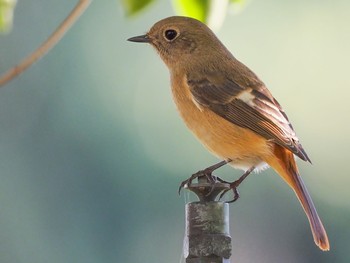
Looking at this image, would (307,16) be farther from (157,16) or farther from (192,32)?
(192,32)

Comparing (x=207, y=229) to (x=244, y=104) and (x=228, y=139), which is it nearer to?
(x=228, y=139)

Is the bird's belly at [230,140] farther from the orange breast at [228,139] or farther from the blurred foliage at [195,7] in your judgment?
the blurred foliage at [195,7]

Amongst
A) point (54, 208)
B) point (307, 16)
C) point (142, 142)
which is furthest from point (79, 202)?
point (307, 16)

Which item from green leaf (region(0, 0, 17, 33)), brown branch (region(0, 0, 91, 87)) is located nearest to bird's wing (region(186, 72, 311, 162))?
brown branch (region(0, 0, 91, 87))

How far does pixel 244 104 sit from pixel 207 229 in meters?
1.71

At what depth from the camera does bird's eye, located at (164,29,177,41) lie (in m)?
5.53

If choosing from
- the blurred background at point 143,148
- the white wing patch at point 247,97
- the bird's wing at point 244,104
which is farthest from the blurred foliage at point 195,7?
the blurred background at point 143,148

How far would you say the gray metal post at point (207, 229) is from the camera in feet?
10.9

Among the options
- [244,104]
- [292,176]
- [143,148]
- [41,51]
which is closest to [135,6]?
[41,51]

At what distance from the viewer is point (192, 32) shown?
5.61 meters

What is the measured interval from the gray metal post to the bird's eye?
216cm

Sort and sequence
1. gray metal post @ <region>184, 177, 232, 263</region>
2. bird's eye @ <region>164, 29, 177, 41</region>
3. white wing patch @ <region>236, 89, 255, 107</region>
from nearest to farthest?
gray metal post @ <region>184, 177, 232, 263</region> < white wing patch @ <region>236, 89, 255, 107</region> < bird's eye @ <region>164, 29, 177, 41</region>

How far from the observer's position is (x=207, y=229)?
3.36 m

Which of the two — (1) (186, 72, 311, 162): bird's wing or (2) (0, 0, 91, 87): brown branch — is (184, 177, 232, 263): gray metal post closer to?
(2) (0, 0, 91, 87): brown branch
